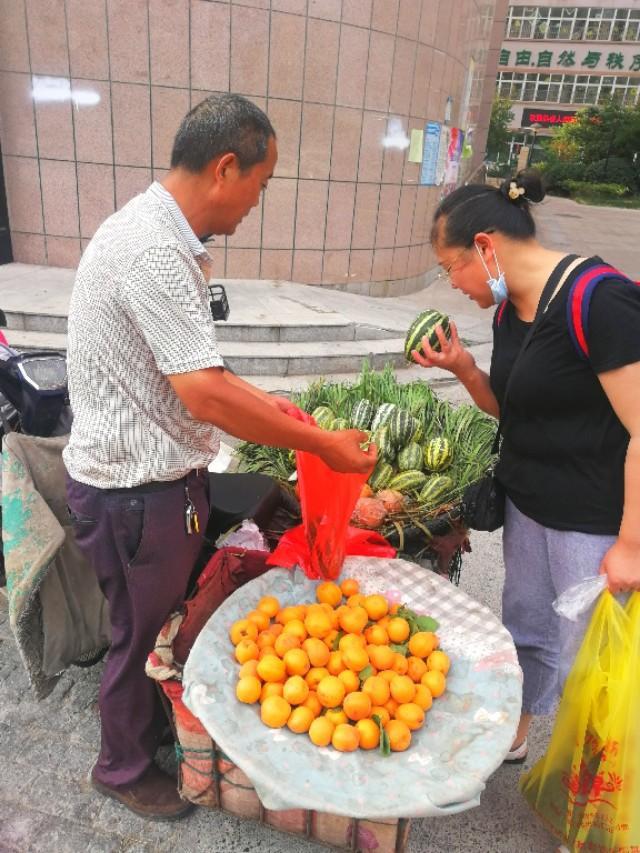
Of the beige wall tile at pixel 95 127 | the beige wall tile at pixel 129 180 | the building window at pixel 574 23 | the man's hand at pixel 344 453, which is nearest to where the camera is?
the man's hand at pixel 344 453

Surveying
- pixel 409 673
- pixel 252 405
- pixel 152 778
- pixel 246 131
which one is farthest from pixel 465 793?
pixel 246 131

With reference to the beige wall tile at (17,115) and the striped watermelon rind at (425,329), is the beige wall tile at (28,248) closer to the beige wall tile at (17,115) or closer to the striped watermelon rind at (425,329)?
the beige wall tile at (17,115)

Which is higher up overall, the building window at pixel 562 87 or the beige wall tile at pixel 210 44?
the building window at pixel 562 87

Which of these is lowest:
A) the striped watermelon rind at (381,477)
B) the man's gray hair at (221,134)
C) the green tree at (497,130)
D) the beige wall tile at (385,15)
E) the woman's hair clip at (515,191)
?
the striped watermelon rind at (381,477)

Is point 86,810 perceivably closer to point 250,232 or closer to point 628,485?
point 628,485

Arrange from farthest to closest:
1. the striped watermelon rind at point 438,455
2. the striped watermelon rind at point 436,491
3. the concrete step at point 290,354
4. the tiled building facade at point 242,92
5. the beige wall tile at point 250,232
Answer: the beige wall tile at point 250,232 < the tiled building facade at point 242,92 < the concrete step at point 290,354 < the striped watermelon rind at point 438,455 < the striped watermelon rind at point 436,491

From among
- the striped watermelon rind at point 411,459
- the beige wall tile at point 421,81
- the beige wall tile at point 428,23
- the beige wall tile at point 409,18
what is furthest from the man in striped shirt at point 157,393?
the beige wall tile at point 428,23

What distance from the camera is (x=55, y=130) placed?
22.0ft

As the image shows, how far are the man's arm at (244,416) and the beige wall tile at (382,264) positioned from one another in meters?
6.99

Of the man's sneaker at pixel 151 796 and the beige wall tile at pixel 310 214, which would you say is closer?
the man's sneaker at pixel 151 796

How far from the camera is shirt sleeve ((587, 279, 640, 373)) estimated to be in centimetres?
155

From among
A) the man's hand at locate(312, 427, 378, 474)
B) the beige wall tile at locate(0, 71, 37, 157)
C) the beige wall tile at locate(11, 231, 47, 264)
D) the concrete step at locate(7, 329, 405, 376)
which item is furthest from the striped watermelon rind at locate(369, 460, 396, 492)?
the beige wall tile at locate(0, 71, 37, 157)

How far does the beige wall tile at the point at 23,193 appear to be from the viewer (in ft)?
22.5

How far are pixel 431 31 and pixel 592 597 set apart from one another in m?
8.45
